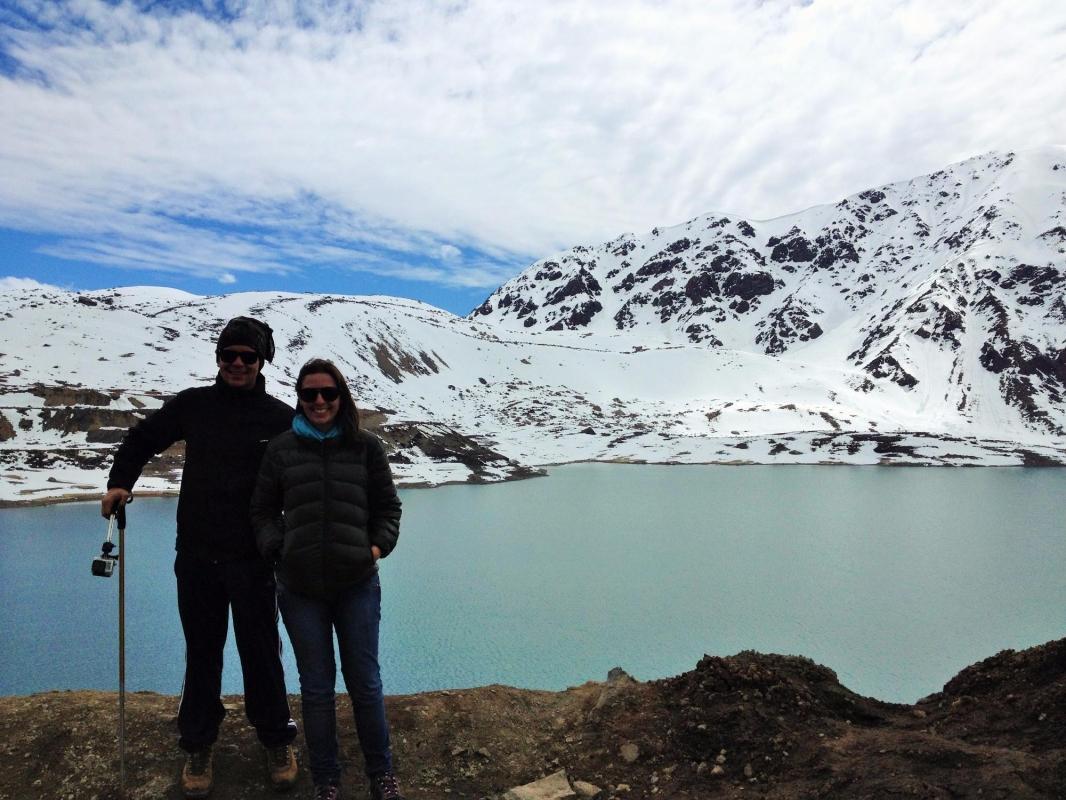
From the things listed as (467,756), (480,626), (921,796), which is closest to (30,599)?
(480,626)

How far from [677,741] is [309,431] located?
375 centimetres

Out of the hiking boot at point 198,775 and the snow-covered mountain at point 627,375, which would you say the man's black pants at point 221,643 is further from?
the snow-covered mountain at point 627,375

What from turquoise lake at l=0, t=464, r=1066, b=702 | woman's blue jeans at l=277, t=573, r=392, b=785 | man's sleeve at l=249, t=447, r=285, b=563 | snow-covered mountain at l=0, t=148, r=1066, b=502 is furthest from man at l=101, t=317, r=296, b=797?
snow-covered mountain at l=0, t=148, r=1066, b=502

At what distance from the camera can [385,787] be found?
4.27m

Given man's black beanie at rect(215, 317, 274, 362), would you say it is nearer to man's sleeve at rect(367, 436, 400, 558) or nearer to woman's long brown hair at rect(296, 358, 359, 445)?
woman's long brown hair at rect(296, 358, 359, 445)

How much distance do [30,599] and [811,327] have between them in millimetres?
189850

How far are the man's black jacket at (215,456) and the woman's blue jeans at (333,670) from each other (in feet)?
1.97

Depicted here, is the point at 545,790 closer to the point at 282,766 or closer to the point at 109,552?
the point at 282,766

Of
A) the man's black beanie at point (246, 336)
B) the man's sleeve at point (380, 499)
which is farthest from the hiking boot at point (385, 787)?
the man's black beanie at point (246, 336)

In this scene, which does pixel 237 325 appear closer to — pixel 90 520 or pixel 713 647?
pixel 713 647

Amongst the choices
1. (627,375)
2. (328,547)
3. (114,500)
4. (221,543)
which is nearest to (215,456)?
(221,543)

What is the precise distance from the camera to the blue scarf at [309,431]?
422 cm

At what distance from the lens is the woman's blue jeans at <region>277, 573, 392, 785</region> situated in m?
4.24

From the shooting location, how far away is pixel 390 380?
100312 mm
